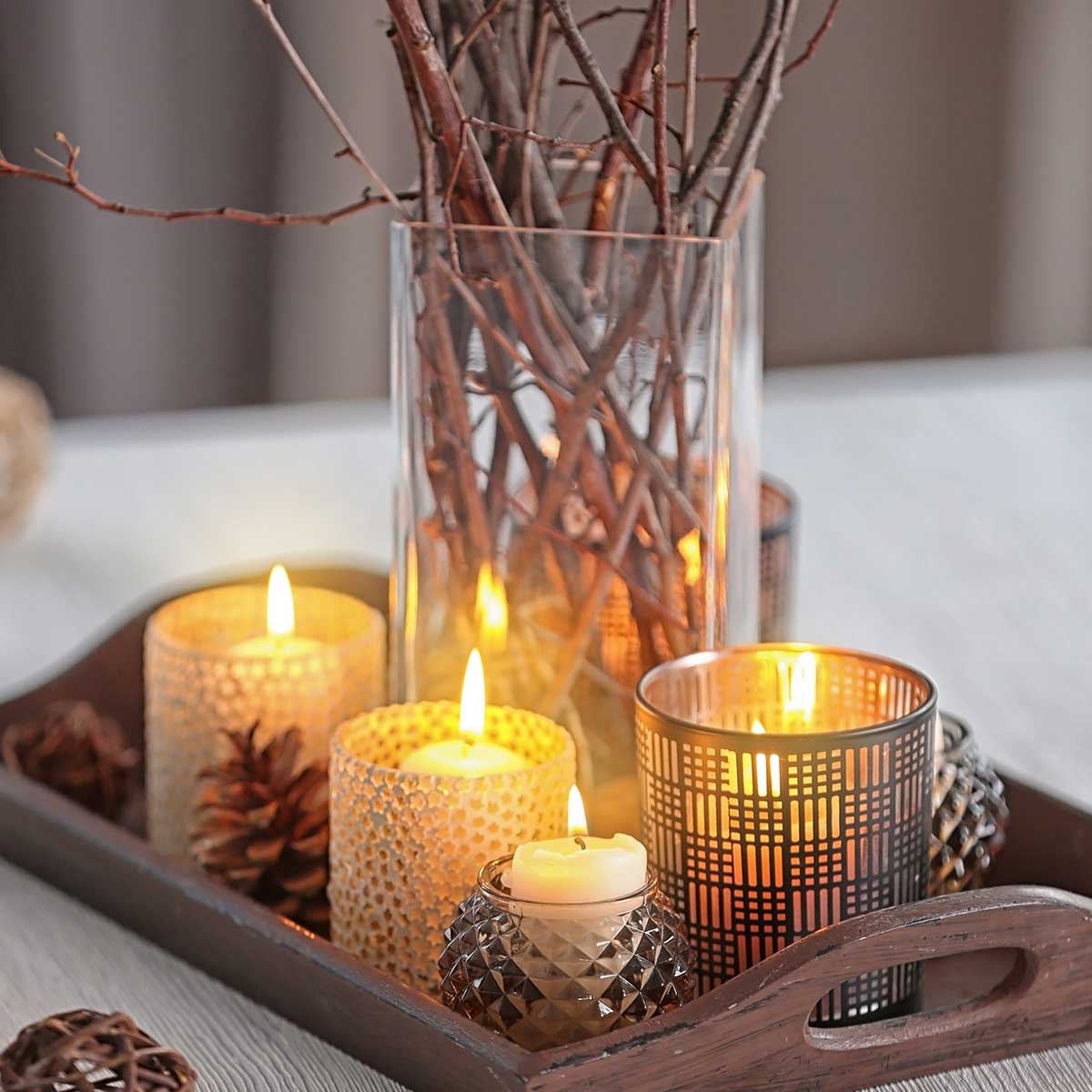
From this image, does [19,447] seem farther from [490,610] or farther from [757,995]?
[757,995]

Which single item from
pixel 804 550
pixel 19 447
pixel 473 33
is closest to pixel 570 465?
pixel 473 33

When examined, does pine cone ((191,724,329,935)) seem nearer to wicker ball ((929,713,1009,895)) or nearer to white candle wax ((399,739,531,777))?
white candle wax ((399,739,531,777))

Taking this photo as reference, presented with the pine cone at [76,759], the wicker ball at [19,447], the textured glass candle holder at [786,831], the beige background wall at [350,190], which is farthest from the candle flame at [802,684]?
the beige background wall at [350,190]

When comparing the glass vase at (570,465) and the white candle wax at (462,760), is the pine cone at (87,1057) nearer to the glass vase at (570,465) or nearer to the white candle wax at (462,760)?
the white candle wax at (462,760)

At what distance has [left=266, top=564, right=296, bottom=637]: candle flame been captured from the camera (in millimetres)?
711

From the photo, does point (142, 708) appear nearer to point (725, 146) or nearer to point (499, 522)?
point (499, 522)

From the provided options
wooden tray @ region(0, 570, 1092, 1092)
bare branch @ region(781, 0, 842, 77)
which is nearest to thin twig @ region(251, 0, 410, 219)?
bare branch @ region(781, 0, 842, 77)

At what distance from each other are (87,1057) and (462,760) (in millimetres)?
186

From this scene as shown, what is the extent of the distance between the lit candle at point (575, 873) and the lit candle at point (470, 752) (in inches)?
3.0

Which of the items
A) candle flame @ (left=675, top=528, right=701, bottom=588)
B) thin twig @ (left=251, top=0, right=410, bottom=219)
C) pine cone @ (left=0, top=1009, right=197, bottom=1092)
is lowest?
pine cone @ (left=0, top=1009, right=197, bottom=1092)

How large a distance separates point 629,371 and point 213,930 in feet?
0.81

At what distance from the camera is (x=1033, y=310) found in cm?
272

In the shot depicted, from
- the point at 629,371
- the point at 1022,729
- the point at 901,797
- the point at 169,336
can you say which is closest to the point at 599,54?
the point at 169,336

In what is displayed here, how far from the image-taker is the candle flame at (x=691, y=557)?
617 mm
